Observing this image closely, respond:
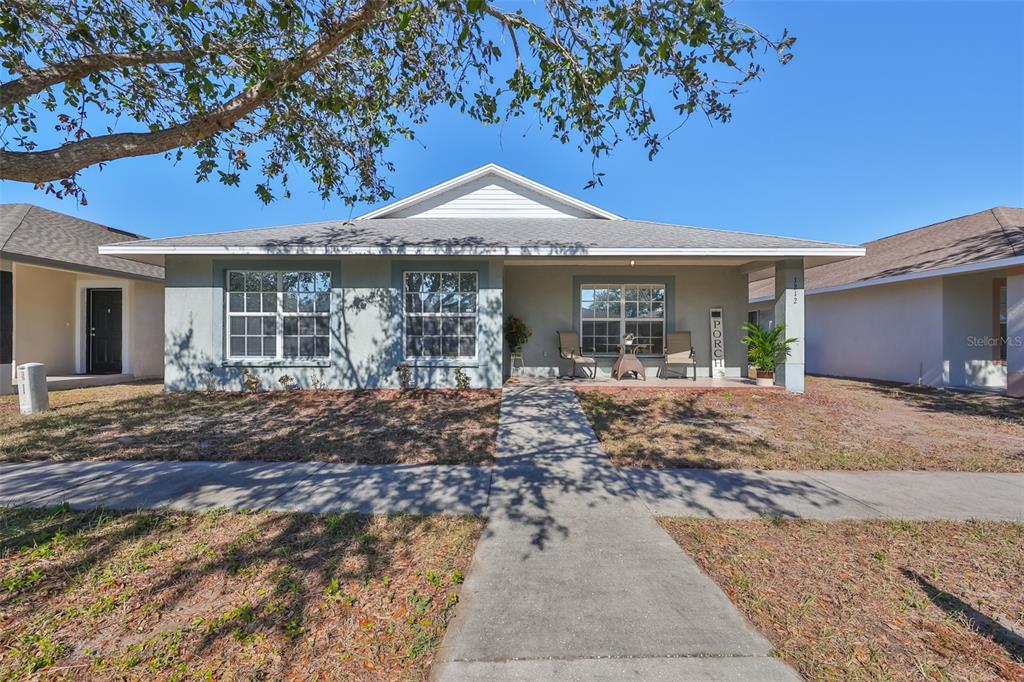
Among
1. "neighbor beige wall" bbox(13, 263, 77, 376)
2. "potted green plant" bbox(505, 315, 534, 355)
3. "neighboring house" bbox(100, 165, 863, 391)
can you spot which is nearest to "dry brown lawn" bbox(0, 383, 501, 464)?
"neighboring house" bbox(100, 165, 863, 391)

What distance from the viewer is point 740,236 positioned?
10.1 m

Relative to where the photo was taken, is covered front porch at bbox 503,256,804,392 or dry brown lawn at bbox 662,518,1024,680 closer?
dry brown lawn at bbox 662,518,1024,680

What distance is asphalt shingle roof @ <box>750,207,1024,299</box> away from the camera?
10570mm

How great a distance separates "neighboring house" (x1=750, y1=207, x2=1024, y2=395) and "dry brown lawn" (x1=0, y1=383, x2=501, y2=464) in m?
11.1

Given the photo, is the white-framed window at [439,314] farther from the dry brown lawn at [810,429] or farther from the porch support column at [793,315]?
the porch support column at [793,315]

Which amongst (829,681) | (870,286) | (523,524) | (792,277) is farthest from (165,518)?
(870,286)

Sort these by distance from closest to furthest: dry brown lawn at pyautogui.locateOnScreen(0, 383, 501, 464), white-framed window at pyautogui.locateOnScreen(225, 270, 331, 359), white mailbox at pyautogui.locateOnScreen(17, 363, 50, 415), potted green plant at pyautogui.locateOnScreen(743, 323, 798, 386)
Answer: dry brown lawn at pyautogui.locateOnScreen(0, 383, 501, 464) → white mailbox at pyautogui.locateOnScreen(17, 363, 50, 415) → potted green plant at pyautogui.locateOnScreen(743, 323, 798, 386) → white-framed window at pyautogui.locateOnScreen(225, 270, 331, 359)

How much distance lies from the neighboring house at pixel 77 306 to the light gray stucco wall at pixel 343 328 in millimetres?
3614

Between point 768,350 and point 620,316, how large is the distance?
138 inches

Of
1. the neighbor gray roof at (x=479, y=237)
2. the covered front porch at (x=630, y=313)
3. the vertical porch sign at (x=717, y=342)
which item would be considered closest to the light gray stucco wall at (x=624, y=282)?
the covered front porch at (x=630, y=313)

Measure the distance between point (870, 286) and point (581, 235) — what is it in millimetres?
9447

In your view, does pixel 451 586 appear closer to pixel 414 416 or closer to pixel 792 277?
pixel 414 416

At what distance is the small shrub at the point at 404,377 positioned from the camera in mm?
9430

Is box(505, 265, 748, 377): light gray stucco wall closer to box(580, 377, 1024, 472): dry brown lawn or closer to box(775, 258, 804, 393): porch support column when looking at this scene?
box(775, 258, 804, 393): porch support column
